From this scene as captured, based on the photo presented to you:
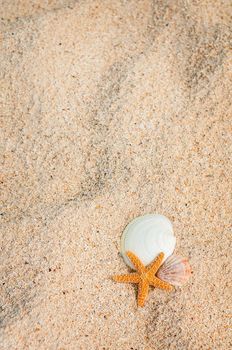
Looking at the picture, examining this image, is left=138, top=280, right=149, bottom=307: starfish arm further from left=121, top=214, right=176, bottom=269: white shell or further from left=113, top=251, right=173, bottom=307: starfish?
left=121, top=214, right=176, bottom=269: white shell

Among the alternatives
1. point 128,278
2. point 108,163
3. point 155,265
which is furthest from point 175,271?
point 108,163

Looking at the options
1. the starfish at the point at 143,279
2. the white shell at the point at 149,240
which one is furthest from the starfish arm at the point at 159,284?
the white shell at the point at 149,240

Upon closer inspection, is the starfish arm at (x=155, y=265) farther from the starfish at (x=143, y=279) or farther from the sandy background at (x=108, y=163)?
the sandy background at (x=108, y=163)

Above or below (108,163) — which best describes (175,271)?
below

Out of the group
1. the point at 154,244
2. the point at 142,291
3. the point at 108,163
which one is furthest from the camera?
the point at 108,163

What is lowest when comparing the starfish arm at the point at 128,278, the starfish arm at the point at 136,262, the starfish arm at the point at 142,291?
the starfish arm at the point at 142,291

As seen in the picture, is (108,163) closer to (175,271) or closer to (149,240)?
(149,240)

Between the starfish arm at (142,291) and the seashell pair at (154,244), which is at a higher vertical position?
the seashell pair at (154,244)
